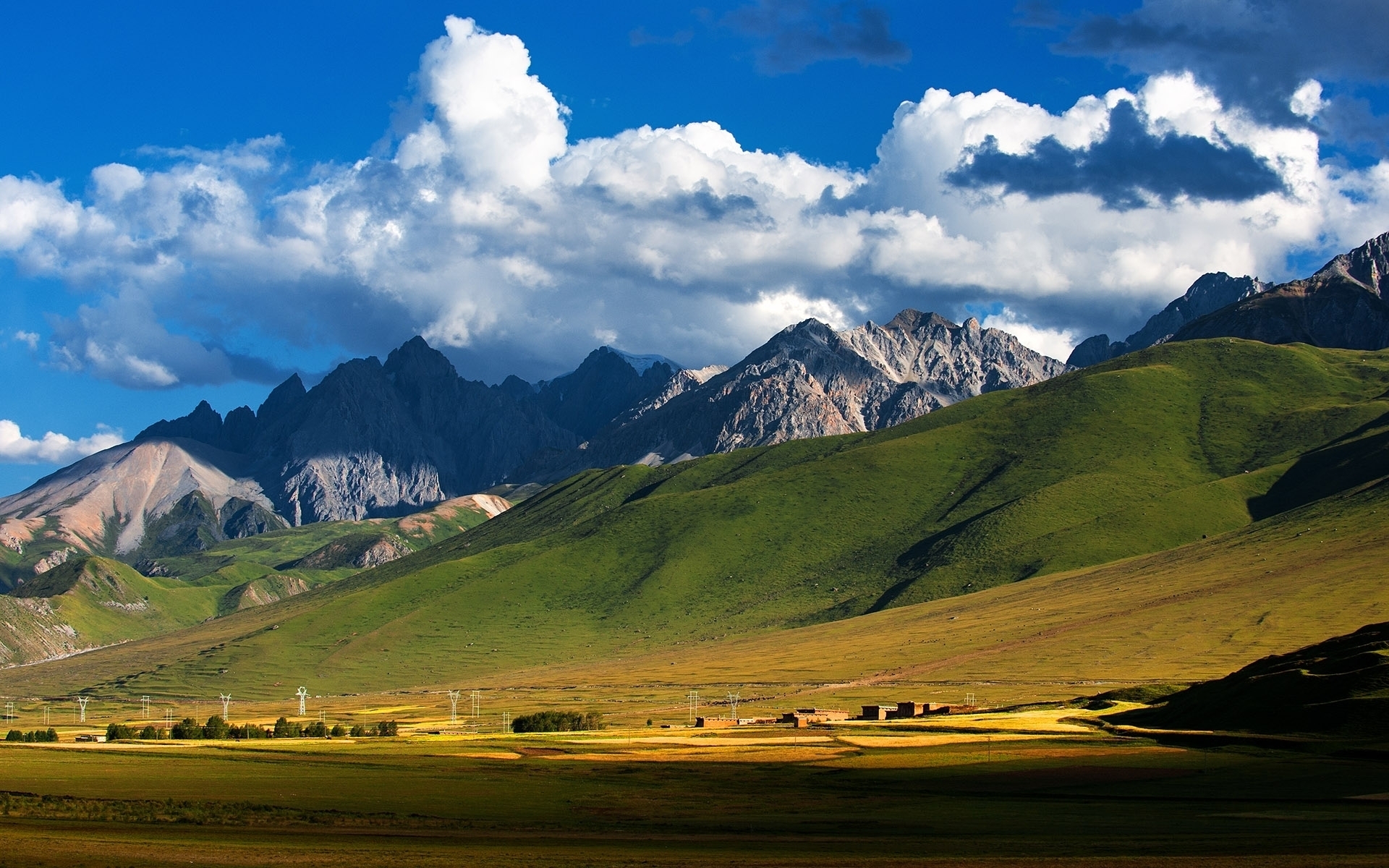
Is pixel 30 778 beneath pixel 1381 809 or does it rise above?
above

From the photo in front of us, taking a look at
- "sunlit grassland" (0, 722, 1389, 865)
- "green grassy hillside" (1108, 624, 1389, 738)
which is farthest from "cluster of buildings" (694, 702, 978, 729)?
"sunlit grassland" (0, 722, 1389, 865)

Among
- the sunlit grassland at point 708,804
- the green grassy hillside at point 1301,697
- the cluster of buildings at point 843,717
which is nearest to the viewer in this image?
the sunlit grassland at point 708,804

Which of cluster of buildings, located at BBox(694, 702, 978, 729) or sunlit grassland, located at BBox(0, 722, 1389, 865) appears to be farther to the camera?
cluster of buildings, located at BBox(694, 702, 978, 729)

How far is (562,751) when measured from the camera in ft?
486

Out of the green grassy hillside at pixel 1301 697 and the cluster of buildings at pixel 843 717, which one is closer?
the green grassy hillside at pixel 1301 697

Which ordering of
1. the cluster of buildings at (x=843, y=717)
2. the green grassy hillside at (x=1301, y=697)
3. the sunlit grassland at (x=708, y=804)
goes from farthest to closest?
1. the cluster of buildings at (x=843, y=717)
2. the green grassy hillside at (x=1301, y=697)
3. the sunlit grassland at (x=708, y=804)

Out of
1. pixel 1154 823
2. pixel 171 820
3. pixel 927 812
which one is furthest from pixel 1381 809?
pixel 171 820

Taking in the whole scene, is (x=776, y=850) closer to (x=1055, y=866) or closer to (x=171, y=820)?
(x=1055, y=866)

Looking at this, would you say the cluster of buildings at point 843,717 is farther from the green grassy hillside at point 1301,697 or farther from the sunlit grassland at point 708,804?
the sunlit grassland at point 708,804

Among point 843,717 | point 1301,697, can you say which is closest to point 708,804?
point 1301,697

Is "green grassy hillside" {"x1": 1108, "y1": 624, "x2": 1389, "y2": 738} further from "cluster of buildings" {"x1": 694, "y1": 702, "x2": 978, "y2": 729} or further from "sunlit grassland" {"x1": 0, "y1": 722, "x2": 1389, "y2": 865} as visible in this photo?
"cluster of buildings" {"x1": 694, "y1": 702, "x2": 978, "y2": 729}

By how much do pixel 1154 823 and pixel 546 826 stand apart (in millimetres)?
37931

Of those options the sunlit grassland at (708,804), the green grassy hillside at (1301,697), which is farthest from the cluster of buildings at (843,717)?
the sunlit grassland at (708,804)

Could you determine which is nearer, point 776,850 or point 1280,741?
point 776,850
